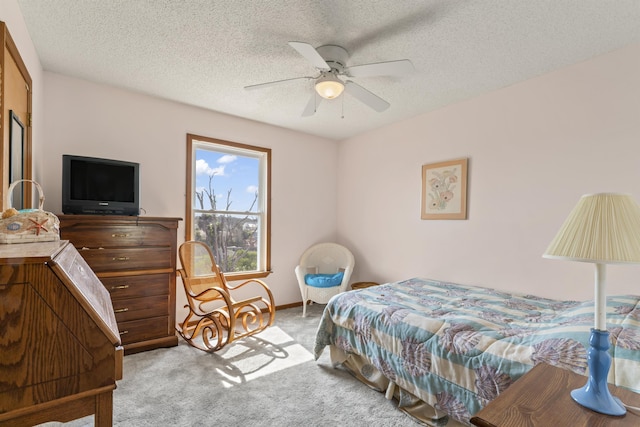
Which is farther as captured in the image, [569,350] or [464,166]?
[464,166]

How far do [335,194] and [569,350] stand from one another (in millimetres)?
3763

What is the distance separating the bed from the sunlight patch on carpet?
39 cm

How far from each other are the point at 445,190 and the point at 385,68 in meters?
1.84

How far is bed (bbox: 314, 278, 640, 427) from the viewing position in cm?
148

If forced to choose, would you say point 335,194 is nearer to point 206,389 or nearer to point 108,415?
point 206,389

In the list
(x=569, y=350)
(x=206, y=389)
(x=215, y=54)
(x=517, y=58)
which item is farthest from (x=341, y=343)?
(x=517, y=58)

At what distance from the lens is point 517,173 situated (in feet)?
9.64

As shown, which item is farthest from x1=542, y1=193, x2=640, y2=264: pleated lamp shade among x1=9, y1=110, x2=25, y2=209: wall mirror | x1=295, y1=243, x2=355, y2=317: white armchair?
x1=295, y1=243, x2=355, y2=317: white armchair

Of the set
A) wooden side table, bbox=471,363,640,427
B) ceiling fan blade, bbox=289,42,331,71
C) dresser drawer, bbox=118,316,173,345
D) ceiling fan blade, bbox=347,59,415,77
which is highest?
ceiling fan blade, bbox=289,42,331,71

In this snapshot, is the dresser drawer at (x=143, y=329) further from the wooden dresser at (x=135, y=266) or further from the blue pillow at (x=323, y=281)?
the blue pillow at (x=323, y=281)

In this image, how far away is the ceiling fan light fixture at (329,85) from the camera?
2.27m

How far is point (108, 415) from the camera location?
3.24 feet

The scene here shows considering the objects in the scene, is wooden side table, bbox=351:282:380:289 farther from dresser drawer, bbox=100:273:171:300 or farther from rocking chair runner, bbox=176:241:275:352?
dresser drawer, bbox=100:273:171:300

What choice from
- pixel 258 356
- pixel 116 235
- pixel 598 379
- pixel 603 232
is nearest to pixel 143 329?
pixel 116 235
